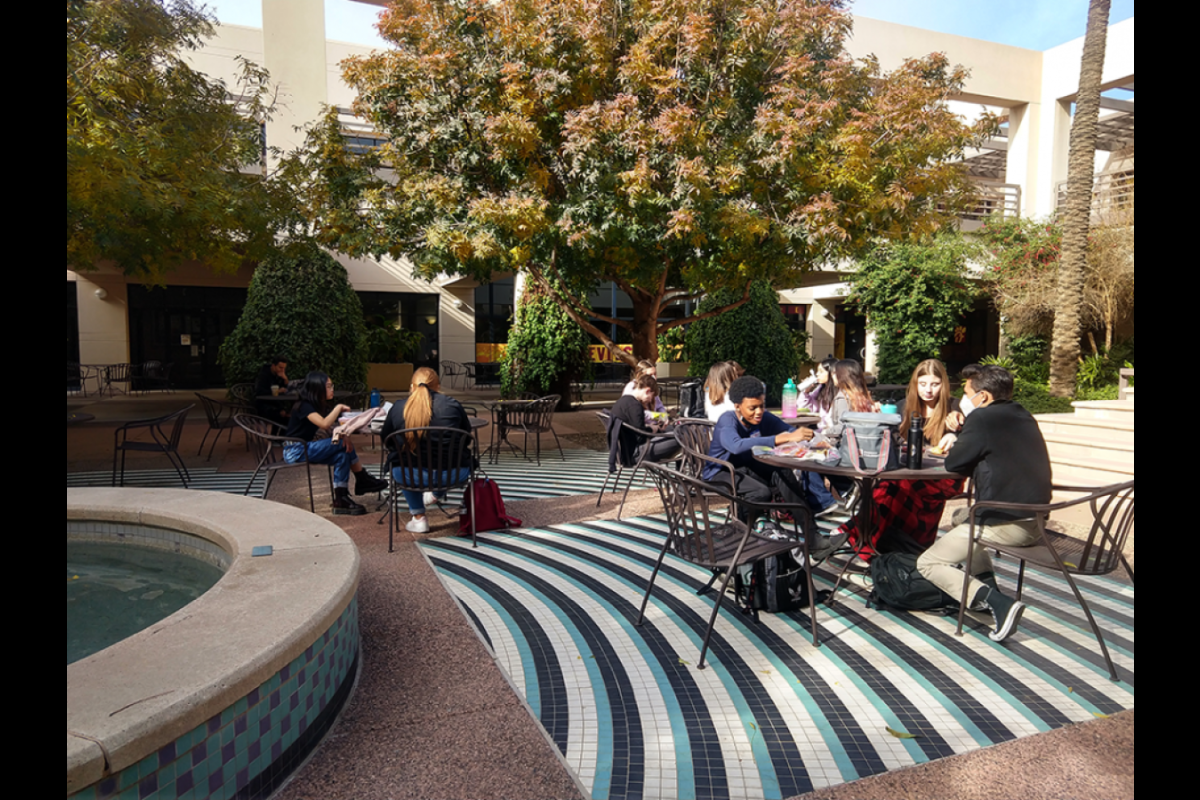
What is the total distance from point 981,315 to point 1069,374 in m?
11.1

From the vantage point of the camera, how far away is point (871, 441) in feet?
11.0

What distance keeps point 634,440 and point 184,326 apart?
16317 mm

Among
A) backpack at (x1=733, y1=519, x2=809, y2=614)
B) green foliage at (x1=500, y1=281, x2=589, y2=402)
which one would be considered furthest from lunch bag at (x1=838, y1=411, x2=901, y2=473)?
green foliage at (x1=500, y1=281, x2=589, y2=402)

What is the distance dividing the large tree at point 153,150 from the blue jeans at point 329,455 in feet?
7.03

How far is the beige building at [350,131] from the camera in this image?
15.6m

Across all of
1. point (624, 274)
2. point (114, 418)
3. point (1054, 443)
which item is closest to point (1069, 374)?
point (1054, 443)

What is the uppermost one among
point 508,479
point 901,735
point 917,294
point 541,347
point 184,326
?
point 917,294

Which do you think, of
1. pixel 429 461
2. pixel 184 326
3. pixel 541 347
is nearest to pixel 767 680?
pixel 429 461

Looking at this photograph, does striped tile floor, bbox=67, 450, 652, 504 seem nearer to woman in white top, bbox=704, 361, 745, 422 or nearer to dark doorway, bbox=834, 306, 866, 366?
woman in white top, bbox=704, 361, 745, 422

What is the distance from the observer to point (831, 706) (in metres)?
2.62

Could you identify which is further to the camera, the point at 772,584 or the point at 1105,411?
the point at 1105,411

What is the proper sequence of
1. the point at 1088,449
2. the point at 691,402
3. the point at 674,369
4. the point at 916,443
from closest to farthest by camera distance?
1. the point at 916,443
2. the point at 1088,449
3. the point at 691,402
4. the point at 674,369

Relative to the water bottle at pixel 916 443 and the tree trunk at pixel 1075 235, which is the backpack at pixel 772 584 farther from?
the tree trunk at pixel 1075 235

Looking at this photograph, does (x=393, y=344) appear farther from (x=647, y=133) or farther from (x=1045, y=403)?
(x=1045, y=403)
